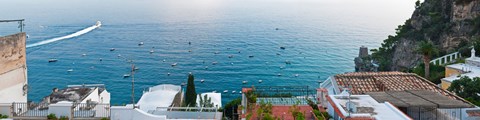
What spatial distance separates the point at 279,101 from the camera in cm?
2084

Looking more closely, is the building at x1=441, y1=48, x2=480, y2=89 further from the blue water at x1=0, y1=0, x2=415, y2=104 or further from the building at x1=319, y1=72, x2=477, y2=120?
the blue water at x1=0, y1=0, x2=415, y2=104

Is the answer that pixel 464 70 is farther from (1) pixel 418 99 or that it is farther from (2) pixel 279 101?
(2) pixel 279 101

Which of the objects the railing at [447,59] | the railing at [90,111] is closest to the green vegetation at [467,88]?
the railing at [447,59]

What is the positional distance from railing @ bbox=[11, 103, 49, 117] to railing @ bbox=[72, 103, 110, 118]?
111 centimetres

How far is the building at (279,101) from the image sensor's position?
18094 millimetres

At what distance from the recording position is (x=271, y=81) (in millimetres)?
69188

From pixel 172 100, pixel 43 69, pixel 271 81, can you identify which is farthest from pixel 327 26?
pixel 172 100

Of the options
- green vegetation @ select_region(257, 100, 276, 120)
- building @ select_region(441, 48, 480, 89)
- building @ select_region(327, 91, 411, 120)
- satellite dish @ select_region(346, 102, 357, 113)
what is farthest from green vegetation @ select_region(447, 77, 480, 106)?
green vegetation @ select_region(257, 100, 276, 120)

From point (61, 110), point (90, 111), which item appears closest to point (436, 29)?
point (90, 111)

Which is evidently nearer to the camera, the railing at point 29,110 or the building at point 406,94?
the building at point 406,94

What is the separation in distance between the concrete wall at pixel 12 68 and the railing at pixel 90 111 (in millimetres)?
3791

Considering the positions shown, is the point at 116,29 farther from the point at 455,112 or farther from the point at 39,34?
the point at 455,112

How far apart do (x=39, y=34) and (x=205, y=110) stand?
9396cm

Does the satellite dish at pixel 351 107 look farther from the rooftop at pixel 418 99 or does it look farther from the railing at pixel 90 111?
the railing at pixel 90 111
